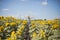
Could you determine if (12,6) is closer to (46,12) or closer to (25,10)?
(25,10)

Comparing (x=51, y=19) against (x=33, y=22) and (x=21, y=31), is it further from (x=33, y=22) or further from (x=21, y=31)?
(x=21, y=31)

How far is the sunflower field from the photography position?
2.30m

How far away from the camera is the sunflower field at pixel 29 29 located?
7.55 feet

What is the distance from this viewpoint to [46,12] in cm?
241

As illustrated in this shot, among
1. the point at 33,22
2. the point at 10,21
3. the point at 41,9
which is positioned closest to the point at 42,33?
the point at 33,22

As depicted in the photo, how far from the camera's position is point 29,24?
236 centimetres

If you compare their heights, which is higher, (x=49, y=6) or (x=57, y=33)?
(x=49, y=6)

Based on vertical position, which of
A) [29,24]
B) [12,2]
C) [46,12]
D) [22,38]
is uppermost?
[12,2]

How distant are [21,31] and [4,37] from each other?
27 centimetres

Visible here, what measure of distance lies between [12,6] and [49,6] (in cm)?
57

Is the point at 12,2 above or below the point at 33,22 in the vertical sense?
above

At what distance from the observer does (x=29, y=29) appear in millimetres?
2355

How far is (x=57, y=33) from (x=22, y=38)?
1.74 ft

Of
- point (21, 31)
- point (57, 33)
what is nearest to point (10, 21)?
point (21, 31)
